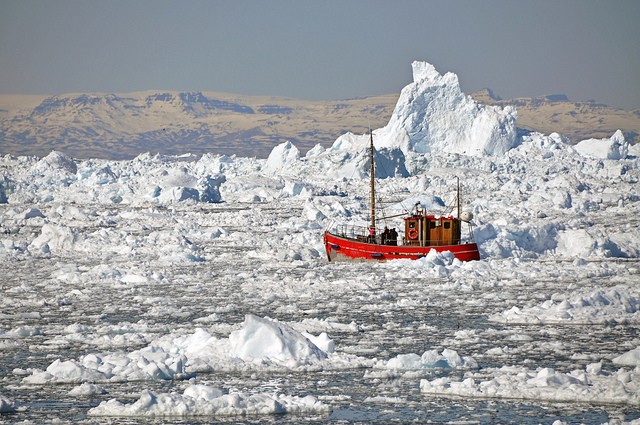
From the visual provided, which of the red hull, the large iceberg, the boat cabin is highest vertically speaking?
the large iceberg

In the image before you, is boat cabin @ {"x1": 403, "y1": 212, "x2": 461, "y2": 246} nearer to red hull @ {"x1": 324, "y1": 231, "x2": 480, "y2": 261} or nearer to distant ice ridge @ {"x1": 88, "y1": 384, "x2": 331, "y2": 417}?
red hull @ {"x1": 324, "y1": 231, "x2": 480, "y2": 261}

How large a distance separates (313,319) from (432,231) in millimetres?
12467

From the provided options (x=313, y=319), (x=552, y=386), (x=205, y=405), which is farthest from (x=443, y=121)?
(x=205, y=405)

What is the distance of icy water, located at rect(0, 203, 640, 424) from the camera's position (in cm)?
1062

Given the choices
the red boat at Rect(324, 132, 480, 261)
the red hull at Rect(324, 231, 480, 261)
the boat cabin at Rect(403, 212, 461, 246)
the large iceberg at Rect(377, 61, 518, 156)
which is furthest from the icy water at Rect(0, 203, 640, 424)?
the large iceberg at Rect(377, 61, 518, 156)

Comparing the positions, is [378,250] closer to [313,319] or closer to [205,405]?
[313,319]

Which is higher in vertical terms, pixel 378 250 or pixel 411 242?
pixel 411 242

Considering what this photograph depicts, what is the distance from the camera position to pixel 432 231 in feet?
92.7

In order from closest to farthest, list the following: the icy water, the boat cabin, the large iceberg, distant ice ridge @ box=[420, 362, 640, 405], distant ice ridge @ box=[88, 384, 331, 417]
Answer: distant ice ridge @ box=[88, 384, 331, 417] < the icy water < distant ice ridge @ box=[420, 362, 640, 405] < the boat cabin < the large iceberg

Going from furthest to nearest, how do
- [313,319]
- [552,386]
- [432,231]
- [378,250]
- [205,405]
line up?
[432,231] < [378,250] < [313,319] < [552,386] < [205,405]

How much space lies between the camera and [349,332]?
1545cm

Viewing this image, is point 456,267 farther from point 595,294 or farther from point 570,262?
point 595,294

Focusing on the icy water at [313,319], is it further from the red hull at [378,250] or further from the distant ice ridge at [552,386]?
the red hull at [378,250]

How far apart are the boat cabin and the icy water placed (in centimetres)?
210
